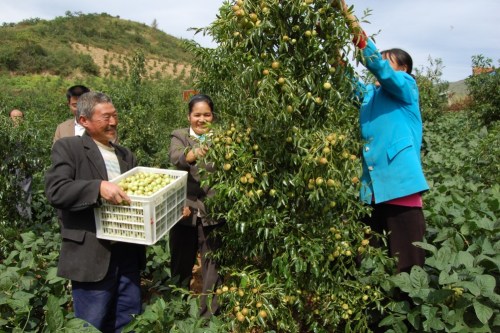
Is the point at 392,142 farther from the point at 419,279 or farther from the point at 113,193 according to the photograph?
the point at 113,193

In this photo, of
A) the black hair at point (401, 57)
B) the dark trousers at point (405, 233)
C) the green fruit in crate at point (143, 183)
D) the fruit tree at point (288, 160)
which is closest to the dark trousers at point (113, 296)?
the green fruit in crate at point (143, 183)

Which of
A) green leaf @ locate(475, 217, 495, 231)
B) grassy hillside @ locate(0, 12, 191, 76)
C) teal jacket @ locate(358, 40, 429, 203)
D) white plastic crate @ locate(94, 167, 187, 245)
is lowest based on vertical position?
green leaf @ locate(475, 217, 495, 231)

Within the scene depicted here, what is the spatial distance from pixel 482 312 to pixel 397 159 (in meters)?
0.91

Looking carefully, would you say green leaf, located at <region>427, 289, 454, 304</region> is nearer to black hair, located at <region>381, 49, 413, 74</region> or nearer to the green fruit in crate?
black hair, located at <region>381, 49, 413, 74</region>

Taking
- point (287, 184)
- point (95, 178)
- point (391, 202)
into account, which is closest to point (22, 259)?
point (95, 178)

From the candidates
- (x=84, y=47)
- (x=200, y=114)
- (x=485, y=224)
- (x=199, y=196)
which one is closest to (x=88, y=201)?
(x=199, y=196)

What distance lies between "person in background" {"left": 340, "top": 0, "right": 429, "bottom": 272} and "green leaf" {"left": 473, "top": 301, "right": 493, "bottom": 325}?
55cm

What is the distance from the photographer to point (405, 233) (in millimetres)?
2451

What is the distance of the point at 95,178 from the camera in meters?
2.35

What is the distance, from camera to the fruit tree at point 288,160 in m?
1.86

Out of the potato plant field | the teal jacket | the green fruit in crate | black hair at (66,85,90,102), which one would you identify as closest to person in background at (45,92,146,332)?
the green fruit in crate

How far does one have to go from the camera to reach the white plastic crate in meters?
2.09

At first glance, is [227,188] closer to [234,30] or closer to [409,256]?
[234,30]

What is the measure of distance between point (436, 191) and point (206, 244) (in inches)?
86.8
